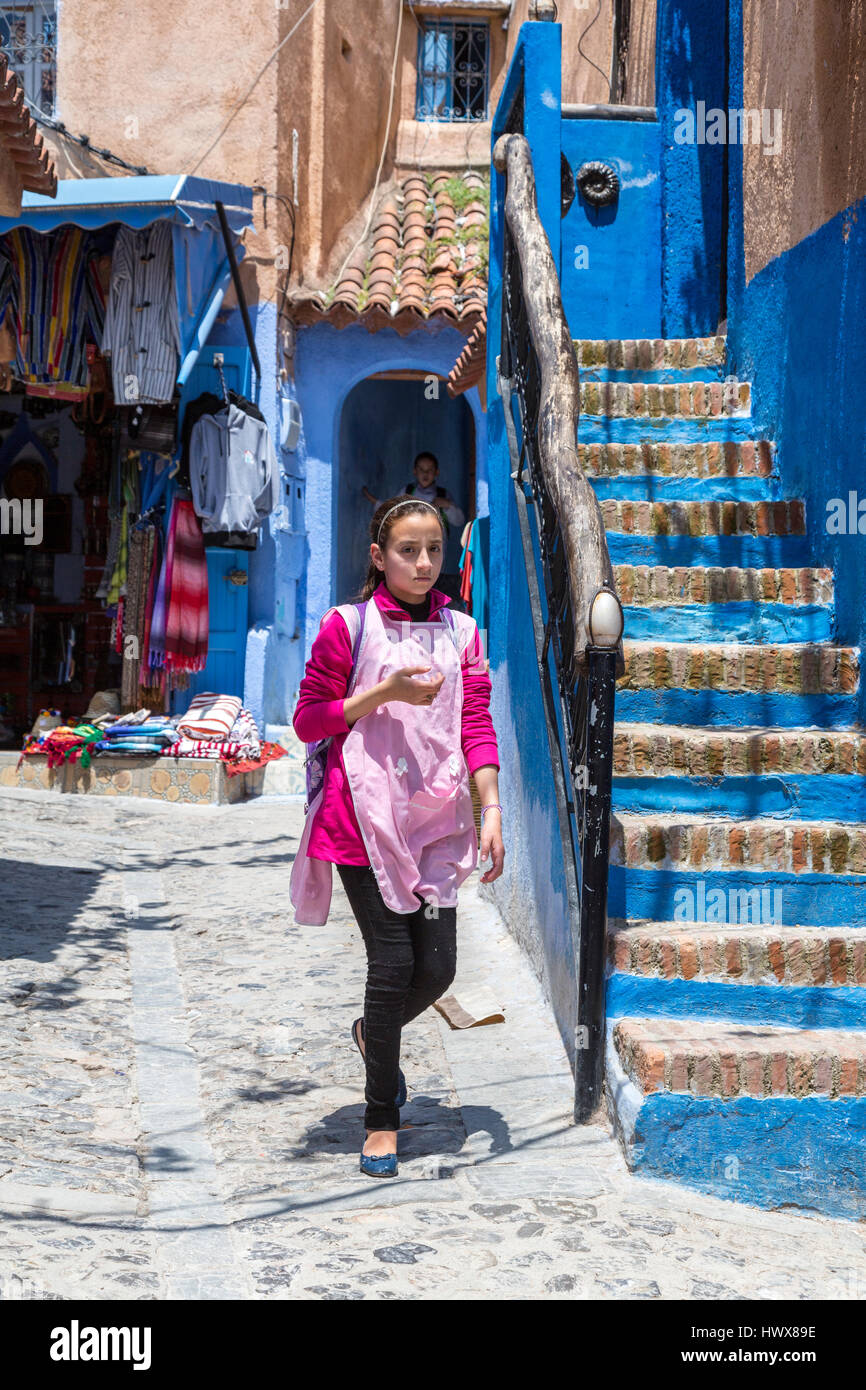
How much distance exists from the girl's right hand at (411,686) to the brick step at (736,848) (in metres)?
1.05

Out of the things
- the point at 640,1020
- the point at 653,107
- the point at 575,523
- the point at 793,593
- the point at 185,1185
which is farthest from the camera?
the point at 653,107

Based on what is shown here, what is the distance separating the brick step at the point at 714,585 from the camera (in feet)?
17.1

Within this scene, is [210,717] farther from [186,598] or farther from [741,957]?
[741,957]

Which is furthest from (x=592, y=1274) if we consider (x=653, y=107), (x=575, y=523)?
(x=653, y=107)

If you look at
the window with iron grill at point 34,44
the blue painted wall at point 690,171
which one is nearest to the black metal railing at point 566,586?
the blue painted wall at point 690,171

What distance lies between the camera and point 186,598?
1120 cm

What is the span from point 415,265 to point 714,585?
8.41 meters

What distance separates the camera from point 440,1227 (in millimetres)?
3096

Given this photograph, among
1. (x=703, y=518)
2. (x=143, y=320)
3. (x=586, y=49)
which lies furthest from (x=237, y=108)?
(x=703, y=518)

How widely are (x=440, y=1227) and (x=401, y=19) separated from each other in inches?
549

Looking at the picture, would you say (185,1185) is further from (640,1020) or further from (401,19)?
(401,19)

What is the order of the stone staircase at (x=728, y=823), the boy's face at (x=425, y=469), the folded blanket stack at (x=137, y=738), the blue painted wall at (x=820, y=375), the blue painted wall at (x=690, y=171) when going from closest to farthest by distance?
the stone staircase at (x=728, y=823) < the blue painted wall at (x=820, y=375) < the blue painted wall at (x=690, y=171) < the folded blanket stack at (x=137, y=738) < the boy's face at (x=425, y=469)

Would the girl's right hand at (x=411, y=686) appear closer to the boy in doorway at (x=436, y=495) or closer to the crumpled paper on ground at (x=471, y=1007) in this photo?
the crumpled paper on ground at (x=471, y=1007)

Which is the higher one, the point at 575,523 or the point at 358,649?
the point at 575,523
